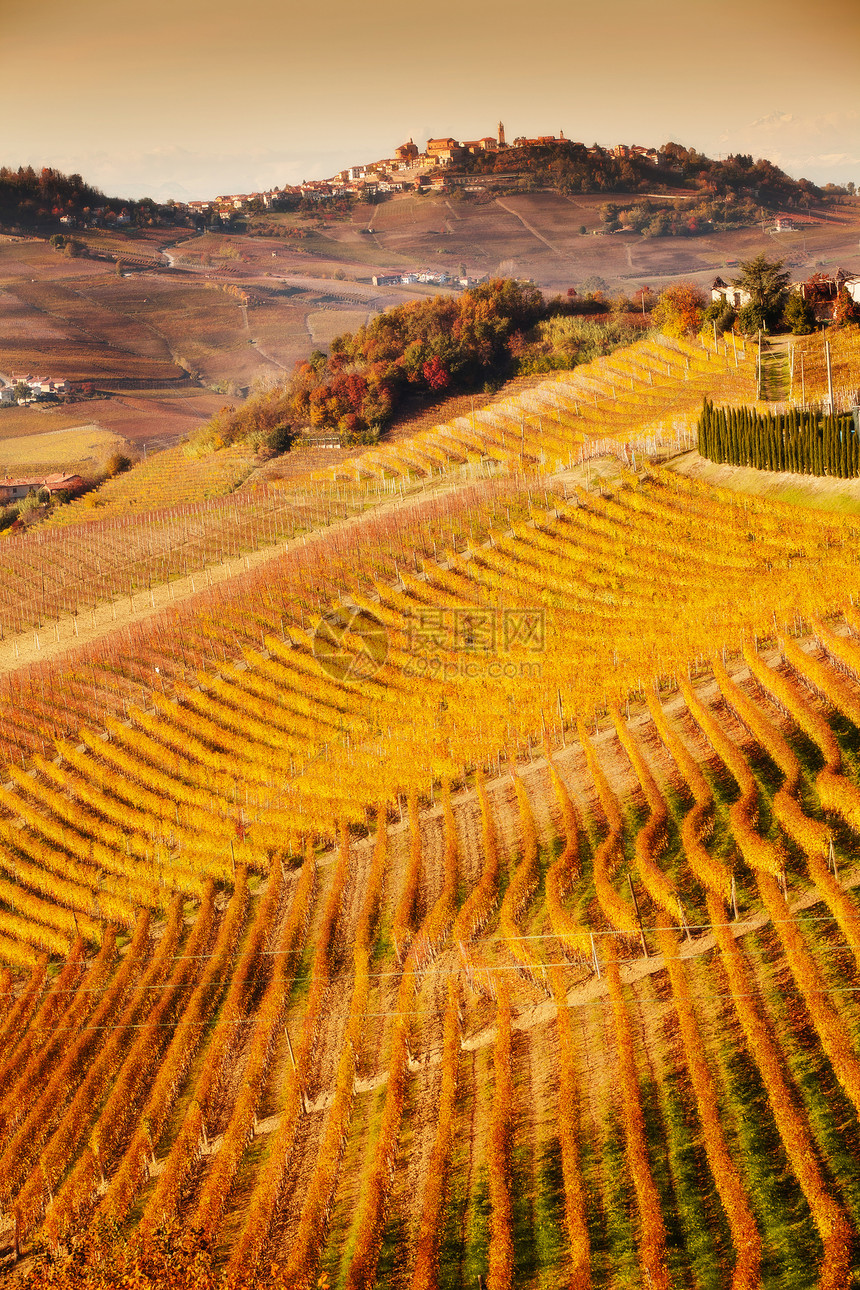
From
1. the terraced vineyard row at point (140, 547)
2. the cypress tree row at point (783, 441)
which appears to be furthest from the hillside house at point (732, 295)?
the terraced vineyard row at point (140, 547)

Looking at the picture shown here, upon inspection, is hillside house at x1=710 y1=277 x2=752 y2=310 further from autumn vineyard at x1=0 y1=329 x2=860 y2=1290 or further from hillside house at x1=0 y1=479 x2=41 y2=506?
hillside house at x1=0 y1=479 x2=41 y2=506

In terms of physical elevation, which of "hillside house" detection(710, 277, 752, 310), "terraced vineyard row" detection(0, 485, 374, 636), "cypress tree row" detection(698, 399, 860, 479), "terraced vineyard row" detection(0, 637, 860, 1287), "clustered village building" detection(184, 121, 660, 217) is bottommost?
"terraced vineyard row" detection(0, 637, 860, 1287)

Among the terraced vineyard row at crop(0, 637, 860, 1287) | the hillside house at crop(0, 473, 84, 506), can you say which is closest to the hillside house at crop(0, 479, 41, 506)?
the hillside house at crop(0, 473, 84, 506)

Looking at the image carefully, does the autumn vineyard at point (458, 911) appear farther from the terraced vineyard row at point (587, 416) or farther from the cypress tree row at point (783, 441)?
the terraced vineyard row at point (587, 416)

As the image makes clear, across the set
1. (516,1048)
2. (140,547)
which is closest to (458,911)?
(516,1048)

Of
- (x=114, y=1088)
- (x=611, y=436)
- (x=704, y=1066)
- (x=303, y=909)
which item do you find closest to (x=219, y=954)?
(x=303, y=909)

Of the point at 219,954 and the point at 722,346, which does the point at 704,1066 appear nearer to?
the point at 219,954
